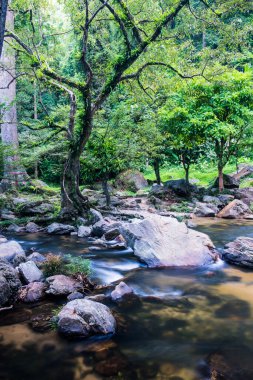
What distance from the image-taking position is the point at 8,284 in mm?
5012

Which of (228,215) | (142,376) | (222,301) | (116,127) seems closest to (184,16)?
(116,127)

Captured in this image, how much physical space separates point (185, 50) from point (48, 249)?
30.3 ft

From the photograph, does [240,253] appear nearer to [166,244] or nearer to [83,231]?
[166,244]

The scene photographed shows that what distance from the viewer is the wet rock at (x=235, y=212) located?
44.6ft

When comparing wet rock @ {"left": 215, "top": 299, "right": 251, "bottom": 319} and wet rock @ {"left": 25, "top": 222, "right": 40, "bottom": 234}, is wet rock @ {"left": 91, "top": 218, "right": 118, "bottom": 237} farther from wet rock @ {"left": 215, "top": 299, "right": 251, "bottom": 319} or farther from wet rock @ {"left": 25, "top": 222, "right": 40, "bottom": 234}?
wet rock @ {"left": 215, "top": 299, "right": 251, "bottom": 319}

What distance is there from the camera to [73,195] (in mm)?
11406

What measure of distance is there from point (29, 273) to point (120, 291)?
161cm

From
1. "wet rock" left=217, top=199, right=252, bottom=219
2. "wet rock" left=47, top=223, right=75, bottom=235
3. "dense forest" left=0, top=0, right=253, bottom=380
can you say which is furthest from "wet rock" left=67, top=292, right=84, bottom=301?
"wet rock" left=217, top=199, right=252, bottom=219

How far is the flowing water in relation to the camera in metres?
→ 3.42

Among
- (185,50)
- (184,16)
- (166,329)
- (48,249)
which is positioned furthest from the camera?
(185,50)

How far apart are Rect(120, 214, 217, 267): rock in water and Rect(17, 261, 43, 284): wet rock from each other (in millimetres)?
2376

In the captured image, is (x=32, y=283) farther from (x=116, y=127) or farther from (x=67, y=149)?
(x=116, y=127)

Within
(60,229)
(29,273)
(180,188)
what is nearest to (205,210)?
(180,188)

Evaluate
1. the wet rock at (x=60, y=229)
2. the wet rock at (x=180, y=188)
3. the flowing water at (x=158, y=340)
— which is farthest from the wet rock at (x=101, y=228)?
the wet rock at (x=180, y=188)
